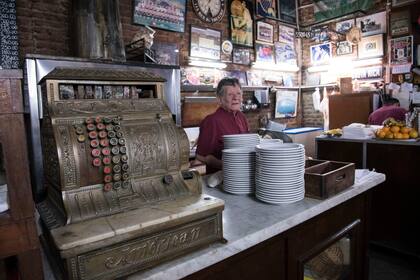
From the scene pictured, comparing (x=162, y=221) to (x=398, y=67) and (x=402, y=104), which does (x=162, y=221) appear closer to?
(x=402, y=104)

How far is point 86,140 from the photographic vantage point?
1.03 metres

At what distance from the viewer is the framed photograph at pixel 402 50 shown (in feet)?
17.6

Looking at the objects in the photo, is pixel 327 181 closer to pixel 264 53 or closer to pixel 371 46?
pixel 264 53

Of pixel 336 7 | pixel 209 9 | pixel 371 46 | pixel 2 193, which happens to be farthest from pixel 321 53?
pixel 2 193

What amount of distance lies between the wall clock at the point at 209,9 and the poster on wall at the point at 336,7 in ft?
7.86

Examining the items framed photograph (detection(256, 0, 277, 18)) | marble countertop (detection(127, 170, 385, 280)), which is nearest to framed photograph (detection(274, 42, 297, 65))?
framed photograph (detection(256, 0, 277, 18))

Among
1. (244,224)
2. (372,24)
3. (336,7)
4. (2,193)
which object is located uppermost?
(336,7)

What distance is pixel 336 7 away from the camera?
246 inches

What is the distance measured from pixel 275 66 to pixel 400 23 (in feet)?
7.66

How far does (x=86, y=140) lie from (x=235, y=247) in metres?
0.64

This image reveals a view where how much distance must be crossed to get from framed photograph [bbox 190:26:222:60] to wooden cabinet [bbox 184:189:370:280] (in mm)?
3887

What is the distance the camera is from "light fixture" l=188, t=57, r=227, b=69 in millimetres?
5048

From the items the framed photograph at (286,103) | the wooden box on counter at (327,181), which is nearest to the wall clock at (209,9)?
the framed photograph at (286,103)

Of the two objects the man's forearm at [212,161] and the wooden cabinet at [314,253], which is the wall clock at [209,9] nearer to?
the man's forearm at [212,161]
